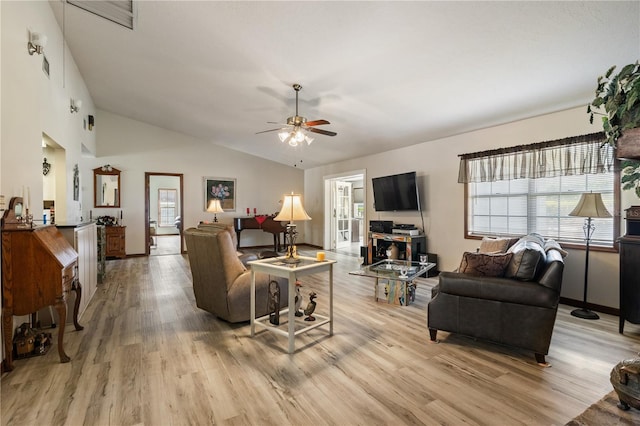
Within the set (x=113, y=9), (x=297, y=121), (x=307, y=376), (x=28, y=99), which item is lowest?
(x=307, y=376)

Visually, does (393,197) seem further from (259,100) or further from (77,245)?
(77,245)

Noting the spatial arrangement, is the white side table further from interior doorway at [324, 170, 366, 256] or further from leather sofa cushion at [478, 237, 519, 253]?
interior doorway at [324, 170, 366, 256]

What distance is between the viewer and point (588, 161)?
11.8 feet

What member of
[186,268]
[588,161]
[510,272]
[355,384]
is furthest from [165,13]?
[588,161]

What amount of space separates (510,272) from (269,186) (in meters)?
7.39

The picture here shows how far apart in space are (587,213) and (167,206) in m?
12.3

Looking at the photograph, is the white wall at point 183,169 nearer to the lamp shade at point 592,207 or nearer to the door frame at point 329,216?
the door frame at point 329,216

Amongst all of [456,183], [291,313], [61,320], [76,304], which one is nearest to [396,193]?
[456,183]

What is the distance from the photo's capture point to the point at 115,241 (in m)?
7.02

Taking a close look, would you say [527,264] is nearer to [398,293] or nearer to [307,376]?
[398,293]

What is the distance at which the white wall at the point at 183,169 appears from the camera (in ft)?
23.8

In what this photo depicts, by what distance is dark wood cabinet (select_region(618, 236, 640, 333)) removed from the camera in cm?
283

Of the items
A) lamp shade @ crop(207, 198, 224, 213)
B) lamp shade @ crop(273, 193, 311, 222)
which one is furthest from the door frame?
lamp shade @ crop(273, 193, 311, 222)

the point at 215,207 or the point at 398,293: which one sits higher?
the point at 215,207
